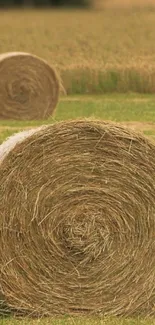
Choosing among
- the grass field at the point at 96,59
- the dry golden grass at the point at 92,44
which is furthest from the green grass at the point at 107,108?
the dry golden grass at the point at 92,44

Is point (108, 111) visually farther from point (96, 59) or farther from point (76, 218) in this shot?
Answer: point (76, 218)

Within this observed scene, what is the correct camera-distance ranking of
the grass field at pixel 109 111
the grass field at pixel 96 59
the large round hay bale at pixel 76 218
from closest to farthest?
the large round hay bale at pixel 76 218, the grass field at pixel 109 111, the grass field at pixel 96 59

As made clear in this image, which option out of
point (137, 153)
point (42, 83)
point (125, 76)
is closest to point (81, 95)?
point (125, 76)

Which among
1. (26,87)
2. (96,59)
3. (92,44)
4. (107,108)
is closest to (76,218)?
(26,87)

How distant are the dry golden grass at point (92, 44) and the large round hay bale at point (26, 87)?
18.1 ft

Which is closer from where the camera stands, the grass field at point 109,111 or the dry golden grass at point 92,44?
the grass field at point 109,111

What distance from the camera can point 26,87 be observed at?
22594mm

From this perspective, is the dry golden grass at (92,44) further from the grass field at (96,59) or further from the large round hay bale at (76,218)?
the large round hay bale at (76,218)

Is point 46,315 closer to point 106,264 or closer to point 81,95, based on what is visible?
point 106,264

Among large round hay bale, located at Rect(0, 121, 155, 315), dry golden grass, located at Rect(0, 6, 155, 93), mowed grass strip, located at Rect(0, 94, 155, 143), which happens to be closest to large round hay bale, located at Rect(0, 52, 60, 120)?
mowed grass strip, located at Rect(0, 94, 155, 143)

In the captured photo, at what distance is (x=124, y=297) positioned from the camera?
828 cm

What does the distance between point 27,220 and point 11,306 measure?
66 centimetres

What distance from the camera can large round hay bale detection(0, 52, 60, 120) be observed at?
861 inches

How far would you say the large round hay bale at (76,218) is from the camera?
26.8ft
